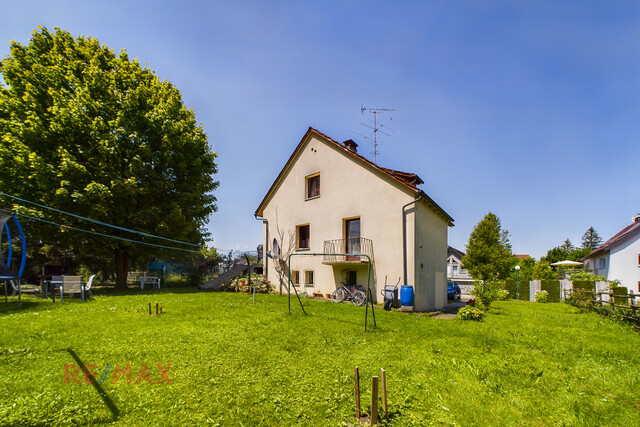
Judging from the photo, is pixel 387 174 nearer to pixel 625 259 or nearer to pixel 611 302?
pixel 611 302

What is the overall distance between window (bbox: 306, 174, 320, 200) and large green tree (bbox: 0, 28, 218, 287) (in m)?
6.86

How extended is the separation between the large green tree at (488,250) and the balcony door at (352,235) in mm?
19674

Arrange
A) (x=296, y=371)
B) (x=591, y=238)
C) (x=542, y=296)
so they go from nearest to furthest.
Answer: (x=296, y=371)
(x=542, y=296)
(x=591, y=238)

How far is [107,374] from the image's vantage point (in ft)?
15.7

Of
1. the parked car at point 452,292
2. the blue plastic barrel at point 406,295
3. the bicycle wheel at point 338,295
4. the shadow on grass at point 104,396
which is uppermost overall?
the shadow on grass at point 104,396

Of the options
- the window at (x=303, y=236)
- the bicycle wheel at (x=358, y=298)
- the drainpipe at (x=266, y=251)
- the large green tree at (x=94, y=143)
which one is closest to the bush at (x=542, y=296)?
the bicycle wheel at (x=358, y=298)

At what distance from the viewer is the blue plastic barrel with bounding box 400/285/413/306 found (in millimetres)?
12766

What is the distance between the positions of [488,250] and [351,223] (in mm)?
20679

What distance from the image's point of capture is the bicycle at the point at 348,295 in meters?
13.9

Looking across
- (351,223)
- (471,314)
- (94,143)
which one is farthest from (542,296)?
(94,143)

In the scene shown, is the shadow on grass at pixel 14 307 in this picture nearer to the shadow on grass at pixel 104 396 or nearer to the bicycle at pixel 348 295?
the shadow on grass at pixel 104 396

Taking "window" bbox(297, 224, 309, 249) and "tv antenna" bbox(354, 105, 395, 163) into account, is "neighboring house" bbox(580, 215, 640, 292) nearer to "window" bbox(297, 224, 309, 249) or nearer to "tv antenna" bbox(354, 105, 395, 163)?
"tv antenna" bbox(354, 105, 395, 163)

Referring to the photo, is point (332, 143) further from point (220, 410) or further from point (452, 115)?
point (220, 410)

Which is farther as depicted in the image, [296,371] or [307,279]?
[307,279]
